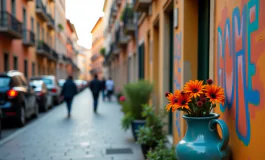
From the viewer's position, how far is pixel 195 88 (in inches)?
126

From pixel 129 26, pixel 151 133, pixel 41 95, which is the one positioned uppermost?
pixel 129 26

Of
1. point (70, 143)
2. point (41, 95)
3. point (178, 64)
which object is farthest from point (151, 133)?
point (41, 95)

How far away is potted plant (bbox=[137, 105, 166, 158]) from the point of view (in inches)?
240

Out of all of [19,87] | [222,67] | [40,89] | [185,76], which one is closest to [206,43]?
[185,76]

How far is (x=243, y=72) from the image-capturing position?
2.99 m

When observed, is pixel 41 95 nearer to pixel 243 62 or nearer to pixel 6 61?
pixel 6 61

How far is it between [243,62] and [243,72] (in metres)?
0.09

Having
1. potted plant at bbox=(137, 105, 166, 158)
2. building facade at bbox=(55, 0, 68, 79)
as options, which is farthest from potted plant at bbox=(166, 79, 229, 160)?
building facade at bbox=(55, 0, 68, 79)

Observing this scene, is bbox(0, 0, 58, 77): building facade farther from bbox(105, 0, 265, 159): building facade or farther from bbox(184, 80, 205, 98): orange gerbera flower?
bbox(184, 80, 205, 98): orange gerbera flower

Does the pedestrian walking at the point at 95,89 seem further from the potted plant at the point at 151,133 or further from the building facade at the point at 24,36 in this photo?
the potted plant at the point at 151,133

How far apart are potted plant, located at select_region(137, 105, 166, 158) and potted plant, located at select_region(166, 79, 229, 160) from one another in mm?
2898

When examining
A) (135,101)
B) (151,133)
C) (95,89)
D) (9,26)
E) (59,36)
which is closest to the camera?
(151,133)

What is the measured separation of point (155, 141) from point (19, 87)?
244 inches

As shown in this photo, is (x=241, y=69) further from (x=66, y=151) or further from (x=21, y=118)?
(x=21, y=118)
